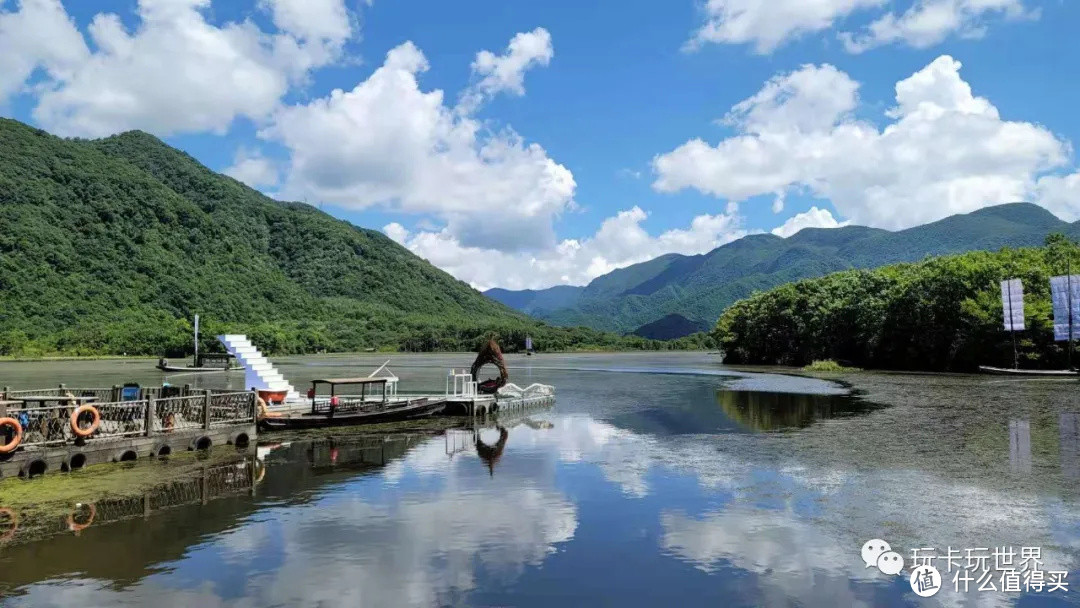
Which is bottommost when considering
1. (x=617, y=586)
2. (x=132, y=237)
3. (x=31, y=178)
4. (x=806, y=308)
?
(x=617, y=586)

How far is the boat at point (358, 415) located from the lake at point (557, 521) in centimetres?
183

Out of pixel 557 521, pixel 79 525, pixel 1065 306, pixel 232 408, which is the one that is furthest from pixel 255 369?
pixel 1065 306

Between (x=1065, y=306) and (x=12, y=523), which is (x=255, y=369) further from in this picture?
(x=1065, y=306)

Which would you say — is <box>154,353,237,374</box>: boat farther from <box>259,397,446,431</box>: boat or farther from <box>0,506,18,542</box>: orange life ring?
<box>0,506,18,542</box>: orange life ring

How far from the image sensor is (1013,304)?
59094mm

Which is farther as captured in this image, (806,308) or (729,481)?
(806,308)

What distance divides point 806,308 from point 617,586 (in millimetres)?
98316

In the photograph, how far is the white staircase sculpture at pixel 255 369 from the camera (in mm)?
33750

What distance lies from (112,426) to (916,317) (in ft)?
256

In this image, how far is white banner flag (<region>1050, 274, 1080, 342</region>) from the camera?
54406 millimetres

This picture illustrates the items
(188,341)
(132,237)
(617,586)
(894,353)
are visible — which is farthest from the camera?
(132,237)

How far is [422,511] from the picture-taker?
15766 millimetres

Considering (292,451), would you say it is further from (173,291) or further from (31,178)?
(31,178)

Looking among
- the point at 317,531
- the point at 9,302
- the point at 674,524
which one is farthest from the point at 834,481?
the point at 9,302
